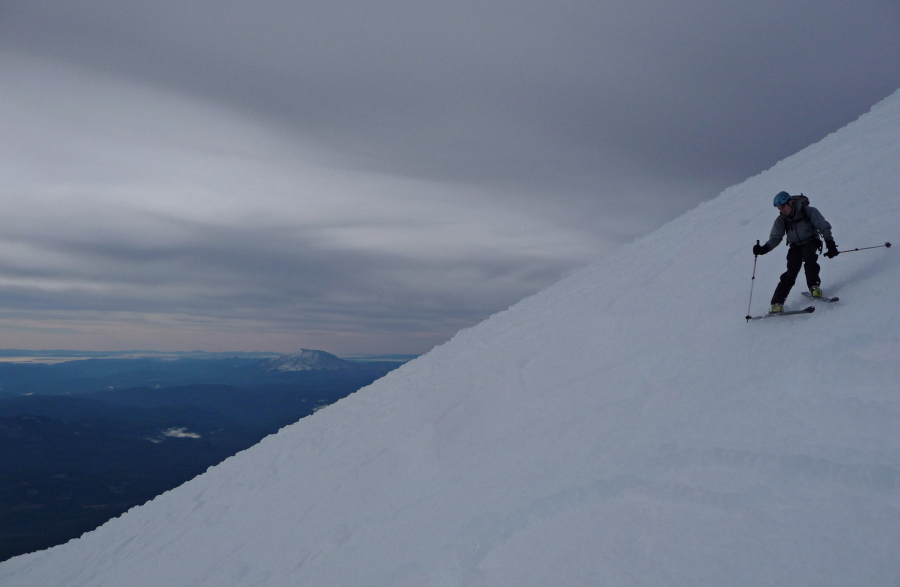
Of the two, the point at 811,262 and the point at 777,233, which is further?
the point at 777,233

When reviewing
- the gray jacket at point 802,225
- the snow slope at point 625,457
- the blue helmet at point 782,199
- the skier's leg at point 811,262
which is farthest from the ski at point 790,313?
the blue helmet at point 782,199

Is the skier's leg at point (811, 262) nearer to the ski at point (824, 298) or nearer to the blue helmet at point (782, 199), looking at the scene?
the ski at point (824, 298)

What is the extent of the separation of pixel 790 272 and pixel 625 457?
14.0 feet

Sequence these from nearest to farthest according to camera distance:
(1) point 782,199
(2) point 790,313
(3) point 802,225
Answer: (1) point 782,199
(3) point 802,225
(2) point 790,313

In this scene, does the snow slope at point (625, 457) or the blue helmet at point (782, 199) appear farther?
the blue helmet at point (782, 199)

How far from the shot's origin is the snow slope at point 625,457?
4766 mm

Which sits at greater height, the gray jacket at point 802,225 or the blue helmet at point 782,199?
the blue helmet at point 782,199

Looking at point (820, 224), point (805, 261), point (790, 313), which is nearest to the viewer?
point (820, 224)

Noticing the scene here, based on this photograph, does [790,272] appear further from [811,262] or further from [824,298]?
[824,298]

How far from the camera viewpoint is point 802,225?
742cm

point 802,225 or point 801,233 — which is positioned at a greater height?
point 802,225

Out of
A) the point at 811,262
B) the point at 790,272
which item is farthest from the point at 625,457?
the point at 811,262

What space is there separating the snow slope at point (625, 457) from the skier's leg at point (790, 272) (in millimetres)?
479

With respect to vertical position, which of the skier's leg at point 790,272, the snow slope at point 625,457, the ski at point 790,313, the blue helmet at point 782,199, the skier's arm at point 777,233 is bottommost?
the snow slope at point 625,457
